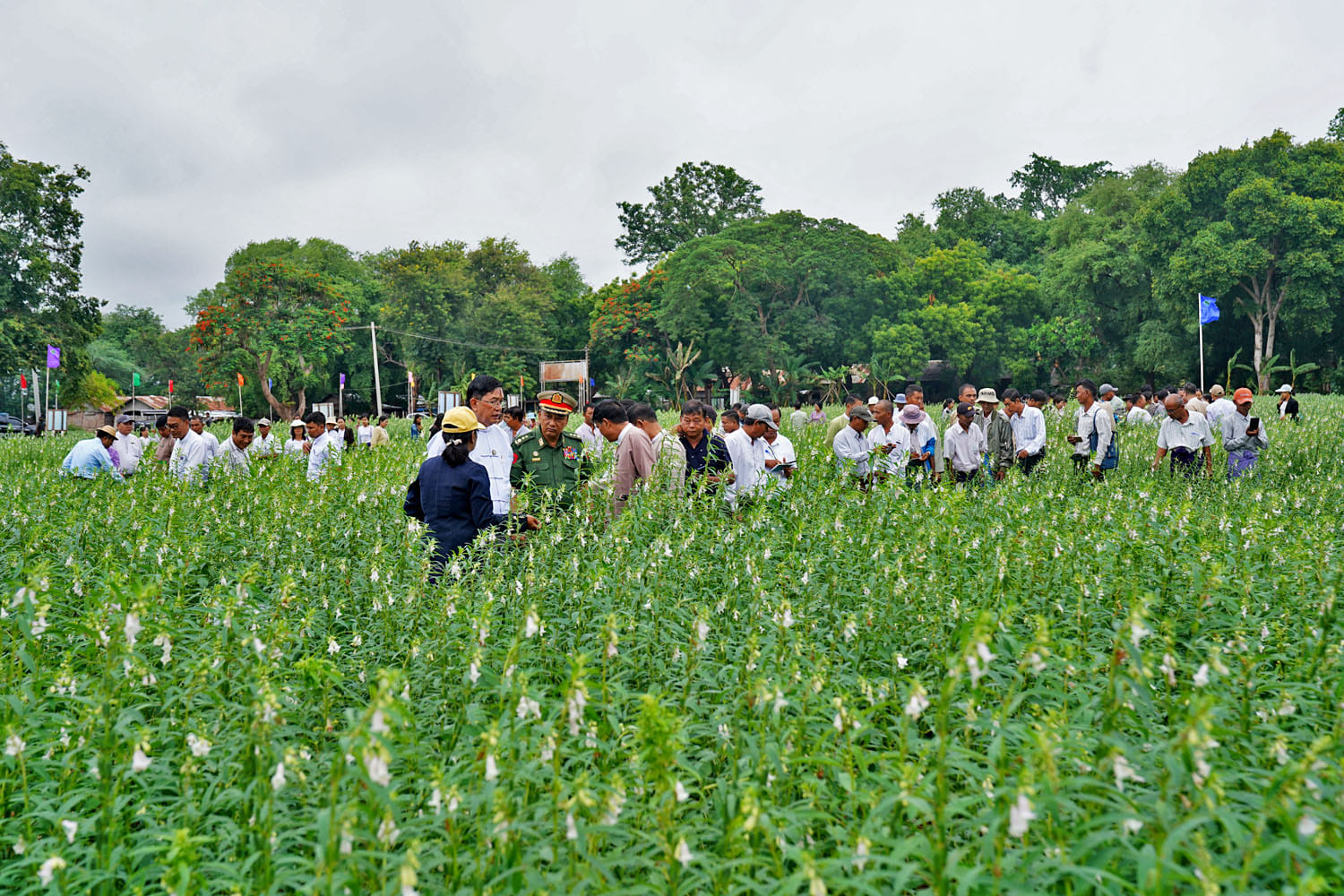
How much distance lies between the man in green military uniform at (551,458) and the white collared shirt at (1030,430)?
662 centimetres

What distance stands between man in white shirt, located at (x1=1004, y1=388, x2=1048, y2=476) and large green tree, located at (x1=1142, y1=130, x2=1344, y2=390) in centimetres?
3010

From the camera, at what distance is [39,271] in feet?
102

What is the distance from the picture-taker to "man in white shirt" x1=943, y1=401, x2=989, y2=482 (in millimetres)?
9656

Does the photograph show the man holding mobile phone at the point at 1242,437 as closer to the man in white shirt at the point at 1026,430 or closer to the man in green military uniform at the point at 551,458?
the man in white shirt at the point at 1026,430

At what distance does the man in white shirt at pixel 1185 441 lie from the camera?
30.8ft

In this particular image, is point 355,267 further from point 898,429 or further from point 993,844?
point 993,844

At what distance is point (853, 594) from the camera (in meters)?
4.45

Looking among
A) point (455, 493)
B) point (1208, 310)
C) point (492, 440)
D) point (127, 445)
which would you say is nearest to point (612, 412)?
point (492, 440)

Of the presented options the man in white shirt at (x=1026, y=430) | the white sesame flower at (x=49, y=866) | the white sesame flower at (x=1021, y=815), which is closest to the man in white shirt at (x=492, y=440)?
the white sesame flower at (x=49, y=866)

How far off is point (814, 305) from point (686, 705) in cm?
3869

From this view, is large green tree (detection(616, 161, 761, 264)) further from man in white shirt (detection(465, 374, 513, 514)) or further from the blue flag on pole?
man in white shirt (detection(465, 374, 513, 514))

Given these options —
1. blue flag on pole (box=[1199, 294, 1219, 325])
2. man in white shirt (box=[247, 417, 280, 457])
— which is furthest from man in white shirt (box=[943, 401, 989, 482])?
blue flag on pole (box=[1199, 294, 1219, 325])

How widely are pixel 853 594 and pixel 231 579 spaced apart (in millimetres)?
4020

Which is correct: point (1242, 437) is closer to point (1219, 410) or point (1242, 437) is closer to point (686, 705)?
point (1219, 410)
